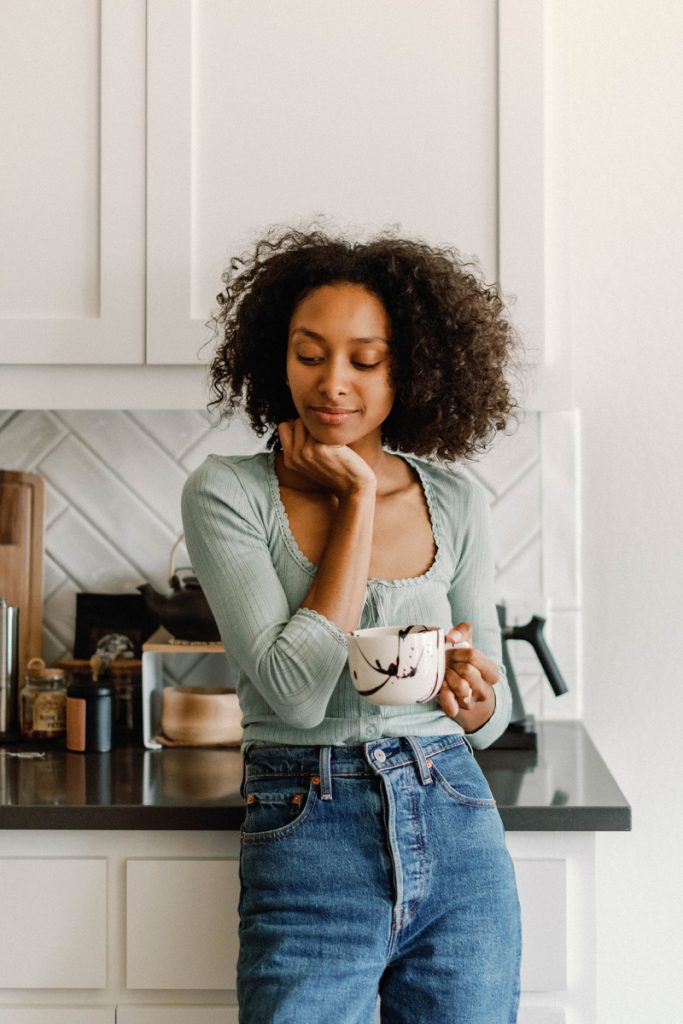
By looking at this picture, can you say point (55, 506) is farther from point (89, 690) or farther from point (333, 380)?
point (333, 380)

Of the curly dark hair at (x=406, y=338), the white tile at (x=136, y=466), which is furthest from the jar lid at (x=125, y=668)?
the curly dark hair at (x=406, y=338)

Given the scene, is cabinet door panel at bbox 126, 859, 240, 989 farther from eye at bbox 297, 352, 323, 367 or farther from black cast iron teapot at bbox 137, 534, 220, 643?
eye at bbox 297, 352, 323, 367

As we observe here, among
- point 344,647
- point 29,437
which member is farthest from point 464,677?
point 29,437

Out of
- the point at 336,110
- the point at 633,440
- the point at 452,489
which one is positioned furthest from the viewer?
the point at 633,440

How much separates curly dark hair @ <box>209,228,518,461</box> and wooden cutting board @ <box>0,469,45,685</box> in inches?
22.3

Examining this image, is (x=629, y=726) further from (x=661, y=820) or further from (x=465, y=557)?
(x=465, y=557)

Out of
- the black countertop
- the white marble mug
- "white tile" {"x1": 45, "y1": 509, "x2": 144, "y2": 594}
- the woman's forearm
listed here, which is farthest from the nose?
"white tile" {"x1": 45, "y1": 509, "x2": 144, "y2": 594}

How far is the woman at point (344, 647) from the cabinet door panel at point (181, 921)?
0.69 ft

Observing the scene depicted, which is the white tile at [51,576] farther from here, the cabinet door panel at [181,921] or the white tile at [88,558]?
the cabinet door panel at [181,921]

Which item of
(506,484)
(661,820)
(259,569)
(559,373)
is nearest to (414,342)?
(259,569)

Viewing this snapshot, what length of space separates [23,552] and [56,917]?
65 cm

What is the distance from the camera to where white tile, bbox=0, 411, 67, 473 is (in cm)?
182

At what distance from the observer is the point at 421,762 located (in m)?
1.04

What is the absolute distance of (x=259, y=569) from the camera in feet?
3.40
